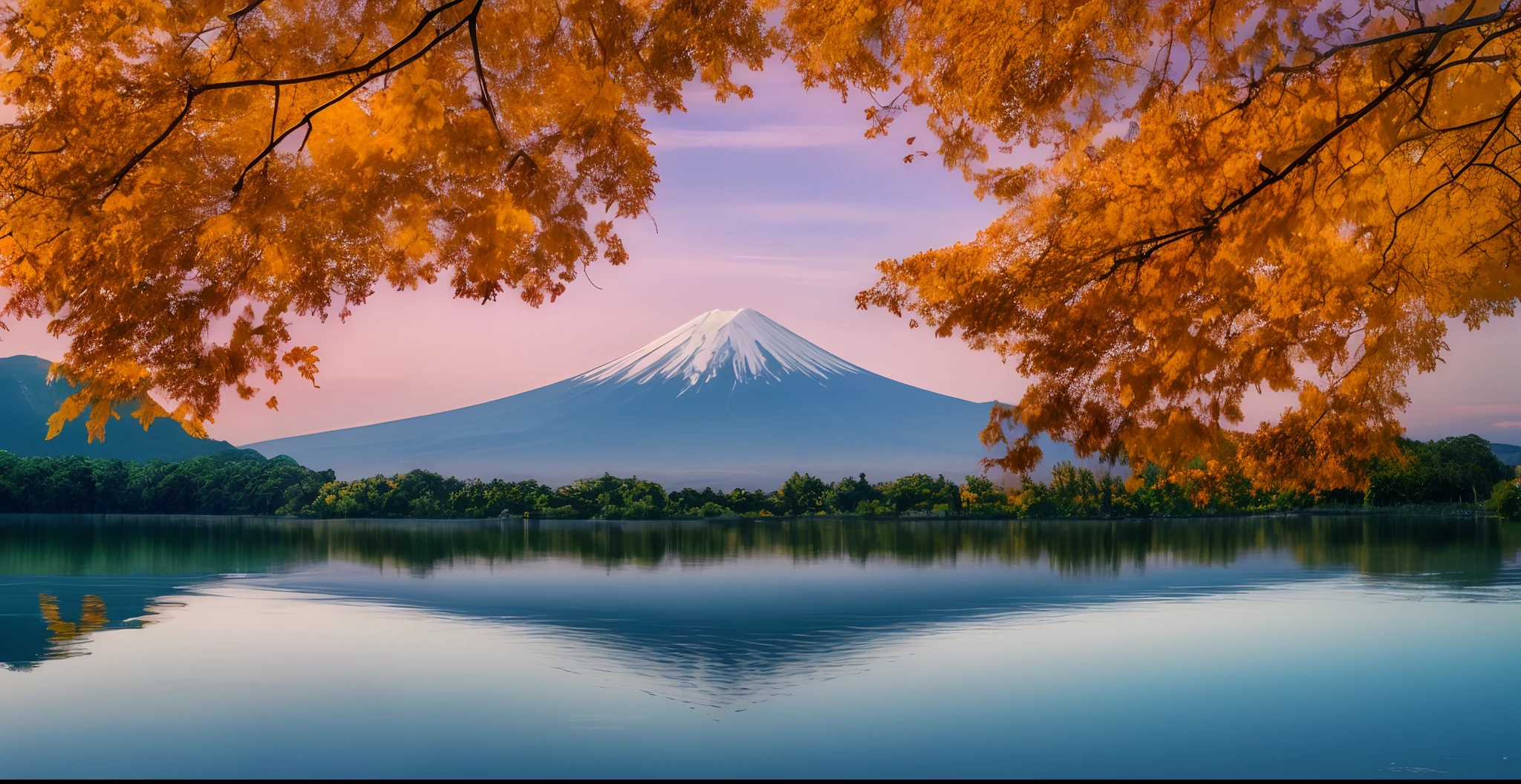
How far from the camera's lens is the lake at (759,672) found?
5777 mm

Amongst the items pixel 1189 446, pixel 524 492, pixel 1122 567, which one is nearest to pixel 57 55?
pixel 1189 446

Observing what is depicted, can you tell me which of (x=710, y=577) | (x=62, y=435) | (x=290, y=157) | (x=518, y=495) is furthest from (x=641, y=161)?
(x=62, y=435)

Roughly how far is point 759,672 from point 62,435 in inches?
5805

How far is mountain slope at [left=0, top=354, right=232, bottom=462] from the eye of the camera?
134625mm

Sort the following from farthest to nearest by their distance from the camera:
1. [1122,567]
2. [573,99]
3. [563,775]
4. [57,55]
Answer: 1. [1122,567]
2. [563,775]
3. [573,99]
4. [57,55]

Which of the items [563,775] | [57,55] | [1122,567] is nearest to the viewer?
[57,55]

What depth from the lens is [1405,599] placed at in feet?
42.3

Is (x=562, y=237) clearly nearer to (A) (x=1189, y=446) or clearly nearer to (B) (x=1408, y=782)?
(A) (x=1189, y=446)

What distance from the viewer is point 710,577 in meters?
17.6

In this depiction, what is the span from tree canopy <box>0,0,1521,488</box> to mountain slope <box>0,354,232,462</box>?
139868 millimetres

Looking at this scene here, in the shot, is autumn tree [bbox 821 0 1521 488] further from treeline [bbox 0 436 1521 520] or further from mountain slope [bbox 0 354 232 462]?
mountain slope [bbox 0 354 232 462]

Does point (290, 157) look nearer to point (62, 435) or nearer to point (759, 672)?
point (759, 672)

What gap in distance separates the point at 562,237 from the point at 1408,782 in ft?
16.5

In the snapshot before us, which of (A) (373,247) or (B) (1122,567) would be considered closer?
(A) (373,247)
